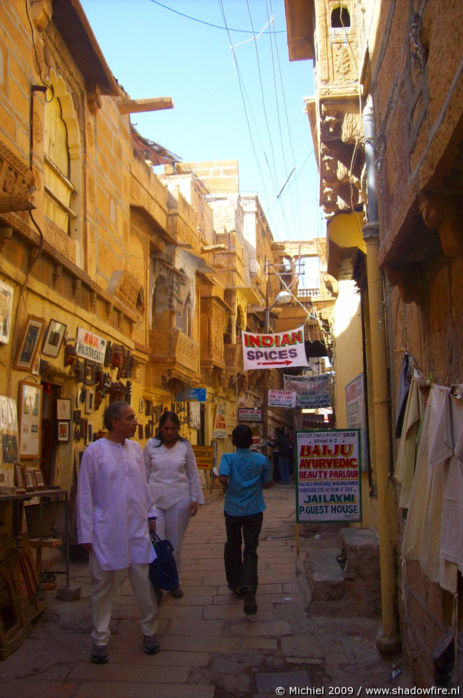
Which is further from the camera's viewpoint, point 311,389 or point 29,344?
point 311,389

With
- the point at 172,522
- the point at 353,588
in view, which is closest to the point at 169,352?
the point at 172,522

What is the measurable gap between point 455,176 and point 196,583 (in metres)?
5.14

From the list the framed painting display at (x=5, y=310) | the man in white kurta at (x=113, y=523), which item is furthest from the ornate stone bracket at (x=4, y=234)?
the man in white kurta at (x=113, y=523)

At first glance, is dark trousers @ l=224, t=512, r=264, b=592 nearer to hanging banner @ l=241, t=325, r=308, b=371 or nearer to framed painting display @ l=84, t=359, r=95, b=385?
framed painting display @ l=84, t=359, r=95, b=385

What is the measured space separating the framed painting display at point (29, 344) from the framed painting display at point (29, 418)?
206 millimetres

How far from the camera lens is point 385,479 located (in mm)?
4621

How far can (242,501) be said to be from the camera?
5.79 meters

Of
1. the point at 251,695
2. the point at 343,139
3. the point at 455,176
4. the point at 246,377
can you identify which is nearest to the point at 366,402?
the point at 343,139

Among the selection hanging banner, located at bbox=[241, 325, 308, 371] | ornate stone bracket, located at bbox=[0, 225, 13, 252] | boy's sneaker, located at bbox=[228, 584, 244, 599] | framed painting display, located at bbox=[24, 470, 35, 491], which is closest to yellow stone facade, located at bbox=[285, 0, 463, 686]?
boy's sneaker, located at bbox=[228, 584, 244, 599]

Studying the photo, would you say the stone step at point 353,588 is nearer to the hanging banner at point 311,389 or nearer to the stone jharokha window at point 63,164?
the stone jharokha window at point 63,164

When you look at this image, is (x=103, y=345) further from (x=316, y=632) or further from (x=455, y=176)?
(x=455, y=176)

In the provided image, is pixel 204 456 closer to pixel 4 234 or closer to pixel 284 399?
pixel 4 234

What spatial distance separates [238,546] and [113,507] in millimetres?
1857

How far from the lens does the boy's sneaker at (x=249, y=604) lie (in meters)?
5.34
